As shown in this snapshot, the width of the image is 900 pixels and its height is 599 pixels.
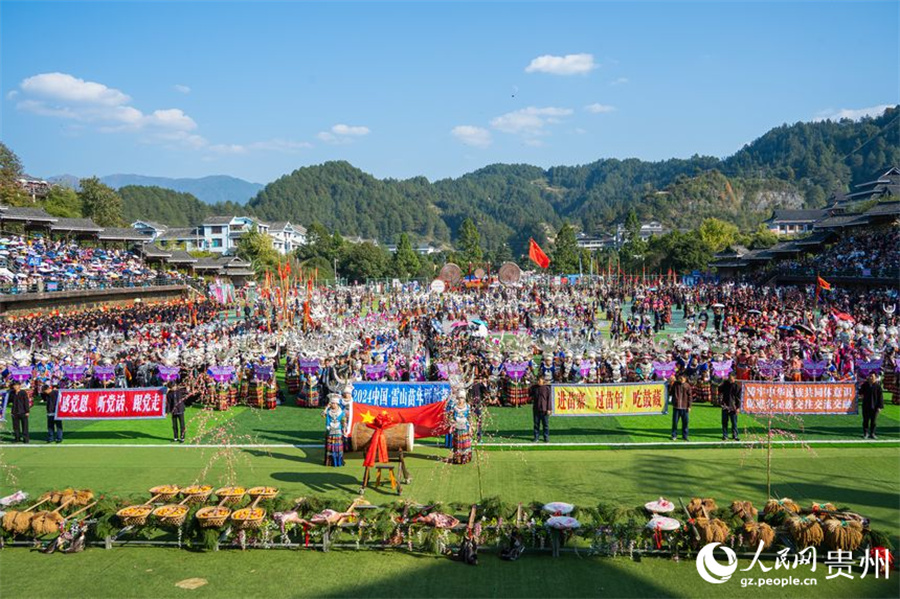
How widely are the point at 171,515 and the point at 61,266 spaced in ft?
150

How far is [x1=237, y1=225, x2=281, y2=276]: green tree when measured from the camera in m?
77.4

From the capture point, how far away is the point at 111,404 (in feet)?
52.9

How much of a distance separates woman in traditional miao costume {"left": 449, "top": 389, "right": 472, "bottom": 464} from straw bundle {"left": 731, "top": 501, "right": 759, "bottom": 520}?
5.26 meters

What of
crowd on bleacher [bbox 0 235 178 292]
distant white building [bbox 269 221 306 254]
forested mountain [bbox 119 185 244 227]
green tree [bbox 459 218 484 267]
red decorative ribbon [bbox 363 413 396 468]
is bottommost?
red decorative ribbon [bbox 363 413 396 468]

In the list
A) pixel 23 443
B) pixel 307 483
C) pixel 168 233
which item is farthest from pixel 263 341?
pixel 168 233

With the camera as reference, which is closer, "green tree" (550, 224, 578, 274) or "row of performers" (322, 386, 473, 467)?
"row of performers" (322, 386, 473, 467)

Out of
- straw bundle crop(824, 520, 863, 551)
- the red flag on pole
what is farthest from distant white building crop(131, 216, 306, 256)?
straw bundle crop(824, 520, 863, 551)

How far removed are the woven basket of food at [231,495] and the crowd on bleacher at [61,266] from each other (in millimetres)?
34887

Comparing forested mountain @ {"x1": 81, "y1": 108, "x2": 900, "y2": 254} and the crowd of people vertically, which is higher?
forested mountain @ {"x1": 81, "y1": 108, "x2": 900, "y2": 254}

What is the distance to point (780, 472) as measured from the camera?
12.5 meters

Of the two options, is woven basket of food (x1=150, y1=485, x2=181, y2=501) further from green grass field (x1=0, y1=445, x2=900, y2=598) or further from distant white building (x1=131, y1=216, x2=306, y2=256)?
distant white building (x1=131, y1=216, x2=306, y2=256)

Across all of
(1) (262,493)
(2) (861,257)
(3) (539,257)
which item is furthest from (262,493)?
(2) (861,257)

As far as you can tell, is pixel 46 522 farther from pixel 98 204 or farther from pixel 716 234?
pixel 716 234

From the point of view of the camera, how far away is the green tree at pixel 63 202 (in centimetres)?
6938
